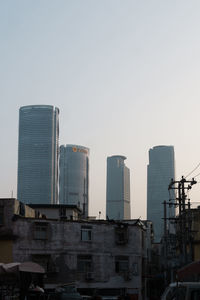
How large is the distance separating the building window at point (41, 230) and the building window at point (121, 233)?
718 centimetres

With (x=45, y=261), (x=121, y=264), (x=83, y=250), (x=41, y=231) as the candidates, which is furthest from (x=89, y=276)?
(x=41, y=231)

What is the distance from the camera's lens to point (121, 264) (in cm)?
5044

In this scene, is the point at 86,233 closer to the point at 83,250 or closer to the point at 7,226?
the point at 83,250

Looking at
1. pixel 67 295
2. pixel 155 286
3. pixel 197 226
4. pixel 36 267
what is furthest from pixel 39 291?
pixel 155 286

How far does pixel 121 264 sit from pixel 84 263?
3862 mm

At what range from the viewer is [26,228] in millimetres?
47500

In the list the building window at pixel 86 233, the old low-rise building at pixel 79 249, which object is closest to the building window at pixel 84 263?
the old low-rise building at pixel 79 249

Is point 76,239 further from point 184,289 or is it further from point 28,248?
point 184,289

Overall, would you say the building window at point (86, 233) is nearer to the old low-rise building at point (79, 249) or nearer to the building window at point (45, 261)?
the old low-rise building at point (79, 249)

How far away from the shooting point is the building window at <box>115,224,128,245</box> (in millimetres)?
50938

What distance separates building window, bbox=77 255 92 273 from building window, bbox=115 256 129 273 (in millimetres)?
2794

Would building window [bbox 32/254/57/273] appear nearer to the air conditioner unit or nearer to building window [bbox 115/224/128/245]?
the air conditioner unit

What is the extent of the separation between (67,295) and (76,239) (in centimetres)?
1446

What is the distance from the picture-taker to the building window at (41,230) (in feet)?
157
